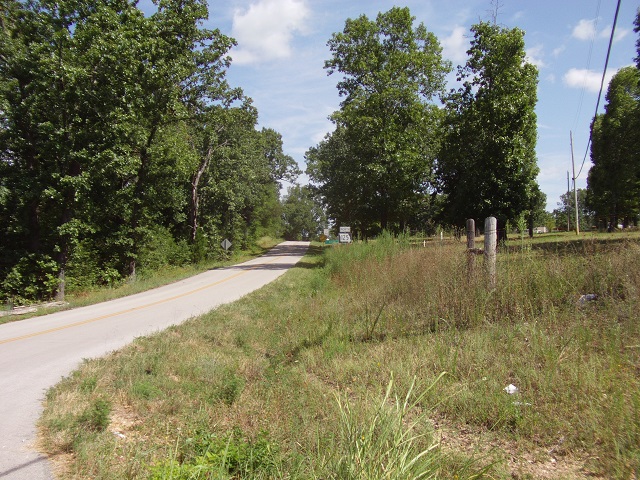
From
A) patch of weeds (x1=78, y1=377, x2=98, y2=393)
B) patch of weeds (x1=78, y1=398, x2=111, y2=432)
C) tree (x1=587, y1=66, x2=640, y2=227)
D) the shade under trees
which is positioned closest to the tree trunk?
the shade under trees

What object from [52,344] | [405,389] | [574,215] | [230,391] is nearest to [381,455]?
[405,389]

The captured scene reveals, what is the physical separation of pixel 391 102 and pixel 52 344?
23.1m

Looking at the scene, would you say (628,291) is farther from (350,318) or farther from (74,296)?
(74,296)

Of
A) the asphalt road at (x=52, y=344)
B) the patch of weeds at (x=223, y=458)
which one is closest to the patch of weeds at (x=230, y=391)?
the patch of weeds at (x=223, y=458)

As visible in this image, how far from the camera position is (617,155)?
40.4 meters

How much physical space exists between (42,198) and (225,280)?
872 cm

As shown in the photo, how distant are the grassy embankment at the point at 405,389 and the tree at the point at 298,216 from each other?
115484 mm

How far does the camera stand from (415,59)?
27.0m

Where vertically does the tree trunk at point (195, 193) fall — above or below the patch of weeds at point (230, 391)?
above

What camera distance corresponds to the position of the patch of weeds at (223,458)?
336 centimetres

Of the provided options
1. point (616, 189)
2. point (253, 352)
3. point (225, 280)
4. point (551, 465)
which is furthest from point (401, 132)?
Result: point (616, 189)

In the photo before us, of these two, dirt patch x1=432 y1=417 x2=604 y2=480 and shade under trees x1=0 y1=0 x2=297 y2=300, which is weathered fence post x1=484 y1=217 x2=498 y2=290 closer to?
dirt patch x1=432 y1=417 x2=604 y2=480

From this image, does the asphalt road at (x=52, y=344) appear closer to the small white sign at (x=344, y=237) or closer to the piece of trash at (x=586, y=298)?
the piece of trash at (x=586, y=298)

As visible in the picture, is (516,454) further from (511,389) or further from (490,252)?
(490,252)
